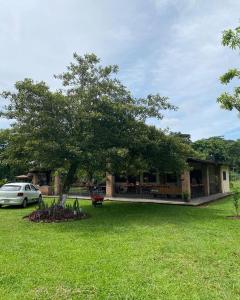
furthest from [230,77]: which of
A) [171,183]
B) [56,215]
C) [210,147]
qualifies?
[210,147]

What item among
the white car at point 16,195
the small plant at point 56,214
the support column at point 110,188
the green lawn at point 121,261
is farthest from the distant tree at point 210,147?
the green lawn at point 121,261

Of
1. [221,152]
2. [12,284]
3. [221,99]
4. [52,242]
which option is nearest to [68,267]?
[12,284]

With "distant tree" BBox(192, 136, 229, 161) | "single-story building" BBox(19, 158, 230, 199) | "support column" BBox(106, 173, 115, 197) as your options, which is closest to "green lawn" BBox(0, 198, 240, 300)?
"single-story building" BBox(19, 158, 230, 199)

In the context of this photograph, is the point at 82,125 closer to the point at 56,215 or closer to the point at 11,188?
the point at 56,215

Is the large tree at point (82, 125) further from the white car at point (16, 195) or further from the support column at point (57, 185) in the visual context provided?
the support column at point (57, 185)

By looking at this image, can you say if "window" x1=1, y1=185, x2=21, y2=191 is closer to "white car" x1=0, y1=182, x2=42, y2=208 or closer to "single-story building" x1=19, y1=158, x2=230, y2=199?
"white car" x1=0, y1=182, x2=42, y2=208

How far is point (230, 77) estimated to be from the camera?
7.49 meters

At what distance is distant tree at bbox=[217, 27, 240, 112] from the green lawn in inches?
142

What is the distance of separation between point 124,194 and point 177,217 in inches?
412

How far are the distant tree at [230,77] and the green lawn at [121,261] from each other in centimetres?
361

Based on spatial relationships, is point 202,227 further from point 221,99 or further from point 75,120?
point 75,120

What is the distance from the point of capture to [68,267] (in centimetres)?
580

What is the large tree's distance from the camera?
1153 cm

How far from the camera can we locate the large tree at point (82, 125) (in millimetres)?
11531
